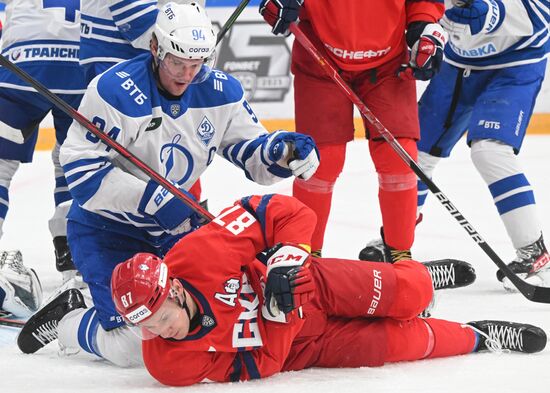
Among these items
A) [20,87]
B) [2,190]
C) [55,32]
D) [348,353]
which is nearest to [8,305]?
[2,190]

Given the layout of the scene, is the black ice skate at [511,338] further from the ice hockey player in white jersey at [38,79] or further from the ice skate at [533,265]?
the ice hockey player in white jersey at [38,79]

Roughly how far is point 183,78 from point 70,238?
67cm

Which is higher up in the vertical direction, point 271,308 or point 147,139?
point 147,139

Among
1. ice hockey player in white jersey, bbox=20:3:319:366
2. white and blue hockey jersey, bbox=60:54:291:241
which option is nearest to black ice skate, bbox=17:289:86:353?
ice hockey player in white jersey, bbox=20:3:319:366

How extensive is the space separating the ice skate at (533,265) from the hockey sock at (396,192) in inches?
18.3

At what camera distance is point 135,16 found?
388 centimetres

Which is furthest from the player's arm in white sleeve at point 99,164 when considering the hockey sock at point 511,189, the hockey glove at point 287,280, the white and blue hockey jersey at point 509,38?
the white and blue hockey jersey at point 509,38

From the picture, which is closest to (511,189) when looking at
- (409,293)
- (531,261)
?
(531,261)

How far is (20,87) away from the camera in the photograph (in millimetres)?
4012

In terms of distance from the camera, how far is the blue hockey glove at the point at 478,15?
4.23 meters

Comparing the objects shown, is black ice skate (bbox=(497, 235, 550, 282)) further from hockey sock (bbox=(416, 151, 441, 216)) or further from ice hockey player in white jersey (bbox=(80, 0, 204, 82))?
ice hockey player in white jersey (bbox=(80, 0, 204, 82))

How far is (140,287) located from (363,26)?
152 centimetres

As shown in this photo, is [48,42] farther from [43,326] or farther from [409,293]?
[409,293]

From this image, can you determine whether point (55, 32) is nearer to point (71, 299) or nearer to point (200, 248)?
point (71, 299)
